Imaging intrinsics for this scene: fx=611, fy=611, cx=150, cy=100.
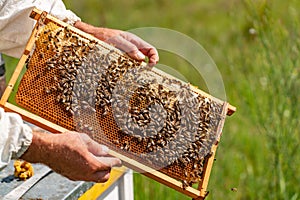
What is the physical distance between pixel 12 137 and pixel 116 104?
0.56 meters

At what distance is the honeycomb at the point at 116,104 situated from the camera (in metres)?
2.90

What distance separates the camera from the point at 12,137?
2611 millimetres

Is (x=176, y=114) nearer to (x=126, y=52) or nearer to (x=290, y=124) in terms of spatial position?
(x=126, y=52)

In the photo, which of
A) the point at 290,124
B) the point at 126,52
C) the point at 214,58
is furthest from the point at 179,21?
the point at 126,52

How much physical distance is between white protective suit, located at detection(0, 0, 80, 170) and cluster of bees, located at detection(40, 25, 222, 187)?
0.99 feet

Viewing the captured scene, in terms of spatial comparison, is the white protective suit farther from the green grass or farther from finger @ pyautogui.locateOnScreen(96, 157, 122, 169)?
the green grass

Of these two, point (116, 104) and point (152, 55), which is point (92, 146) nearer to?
point (116, 104)

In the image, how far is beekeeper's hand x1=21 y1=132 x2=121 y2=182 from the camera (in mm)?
2688

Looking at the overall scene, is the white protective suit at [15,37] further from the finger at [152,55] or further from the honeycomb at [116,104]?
the finger at [152,55]

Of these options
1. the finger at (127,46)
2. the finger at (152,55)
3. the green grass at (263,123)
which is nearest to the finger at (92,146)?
the finger at (127,46)

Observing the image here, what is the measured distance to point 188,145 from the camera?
304cm

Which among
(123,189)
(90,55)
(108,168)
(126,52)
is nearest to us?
(108,168)

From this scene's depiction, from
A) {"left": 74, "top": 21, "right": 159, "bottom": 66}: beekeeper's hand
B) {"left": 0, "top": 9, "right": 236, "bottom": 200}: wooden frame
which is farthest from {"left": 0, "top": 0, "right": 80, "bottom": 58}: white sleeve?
{"left": 0, "top": 9, "right": 236, "bottom": 200}: wooden frame

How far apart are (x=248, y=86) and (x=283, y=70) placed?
714 millimetres
